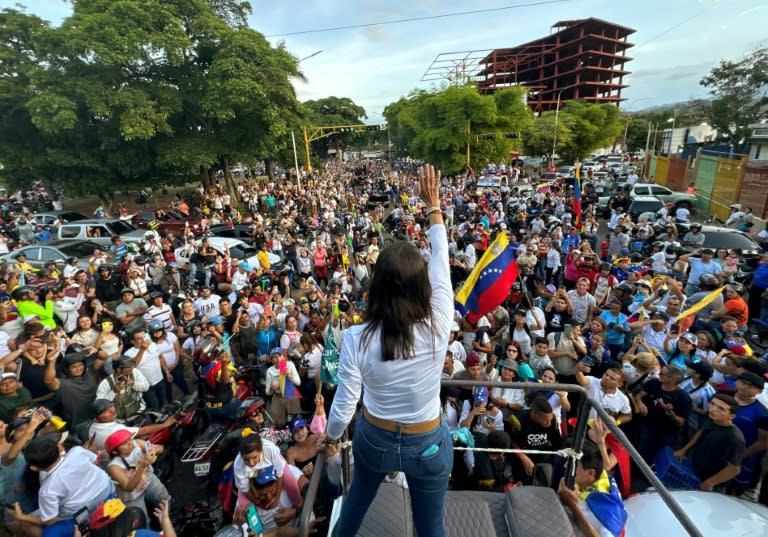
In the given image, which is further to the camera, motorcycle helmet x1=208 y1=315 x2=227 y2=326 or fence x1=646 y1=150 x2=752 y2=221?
fence x1=646 y1=150 x2=752 y2=221

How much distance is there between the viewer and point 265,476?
3.44 metres

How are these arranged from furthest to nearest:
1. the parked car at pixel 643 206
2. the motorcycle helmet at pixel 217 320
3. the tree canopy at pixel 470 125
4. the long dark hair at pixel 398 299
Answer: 1. the tree canopy at pixel 470 125
2. the parked car at pixel 643 206
3. the motorcycle helmet at pixel 217 320
4. the long dark hair at pixel 398 299

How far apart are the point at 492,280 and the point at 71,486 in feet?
16.5

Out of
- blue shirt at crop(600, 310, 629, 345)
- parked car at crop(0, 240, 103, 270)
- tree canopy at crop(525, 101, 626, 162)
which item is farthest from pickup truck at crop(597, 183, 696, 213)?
parked car at crop(0, 240, 103, 270)

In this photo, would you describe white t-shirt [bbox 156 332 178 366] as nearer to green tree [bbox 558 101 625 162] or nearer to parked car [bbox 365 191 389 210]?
parked car [bbox 365 191 389 210]

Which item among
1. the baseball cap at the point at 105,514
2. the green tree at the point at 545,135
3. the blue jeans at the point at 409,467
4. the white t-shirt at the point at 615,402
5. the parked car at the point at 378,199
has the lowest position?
the parked car at the point at 378,199

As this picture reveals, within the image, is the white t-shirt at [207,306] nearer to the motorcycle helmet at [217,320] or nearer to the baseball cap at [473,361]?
the motorcycle helmet at [217,320]

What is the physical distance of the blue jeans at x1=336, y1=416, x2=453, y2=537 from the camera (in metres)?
1.70

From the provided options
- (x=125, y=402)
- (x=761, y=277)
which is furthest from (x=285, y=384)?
(x=761, y=277)

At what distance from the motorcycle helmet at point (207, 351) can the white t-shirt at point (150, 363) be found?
20.5 inches

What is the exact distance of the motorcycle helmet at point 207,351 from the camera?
5688 millimetres

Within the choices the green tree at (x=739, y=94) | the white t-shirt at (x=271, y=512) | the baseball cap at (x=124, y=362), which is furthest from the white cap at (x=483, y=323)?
the green tree at (x=739, y=94)

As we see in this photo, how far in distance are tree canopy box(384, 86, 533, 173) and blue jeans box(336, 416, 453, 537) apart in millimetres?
29363

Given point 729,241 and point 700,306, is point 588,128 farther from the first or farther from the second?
point 700,306
